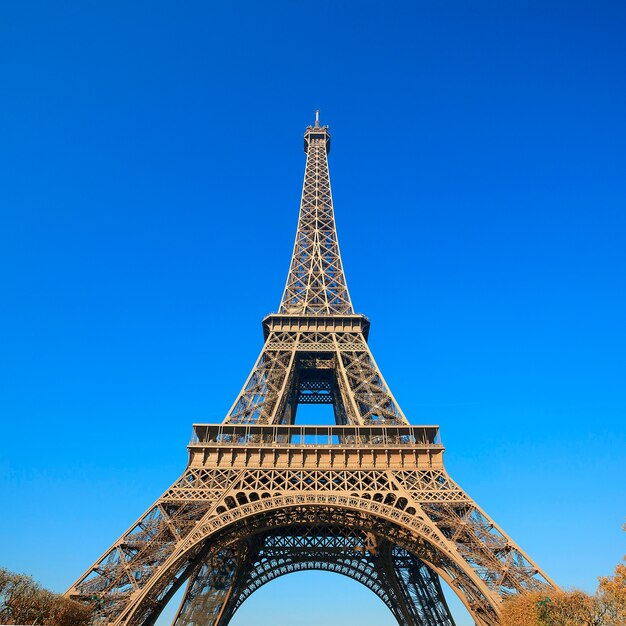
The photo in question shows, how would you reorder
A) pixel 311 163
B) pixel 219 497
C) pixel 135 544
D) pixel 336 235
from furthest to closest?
pixel 311 163
pixel 336 235
pixel 219 497
pixel 135 544

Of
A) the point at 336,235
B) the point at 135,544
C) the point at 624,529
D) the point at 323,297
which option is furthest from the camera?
the point at 336,235

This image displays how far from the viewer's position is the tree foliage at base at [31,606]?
16.5 m

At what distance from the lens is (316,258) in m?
38.2

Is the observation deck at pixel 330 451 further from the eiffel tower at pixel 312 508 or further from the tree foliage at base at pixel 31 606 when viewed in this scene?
the tree foliage at base at pixel 31 606

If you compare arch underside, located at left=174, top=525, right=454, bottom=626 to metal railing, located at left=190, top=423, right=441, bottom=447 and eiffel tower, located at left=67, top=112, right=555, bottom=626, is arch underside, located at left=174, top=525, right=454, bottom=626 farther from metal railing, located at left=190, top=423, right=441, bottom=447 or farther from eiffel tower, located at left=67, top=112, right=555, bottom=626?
metal railing, located at left=190, top=423, right=441, bottom=447

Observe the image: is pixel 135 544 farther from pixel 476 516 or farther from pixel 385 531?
pixel 476 516

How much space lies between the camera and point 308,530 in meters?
30.4

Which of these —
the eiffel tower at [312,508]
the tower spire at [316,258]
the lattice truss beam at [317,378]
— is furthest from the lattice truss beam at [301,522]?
the tower spire at [316,258]

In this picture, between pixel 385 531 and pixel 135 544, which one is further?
pixel 385 531

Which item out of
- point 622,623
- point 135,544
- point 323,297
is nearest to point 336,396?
point 323,297

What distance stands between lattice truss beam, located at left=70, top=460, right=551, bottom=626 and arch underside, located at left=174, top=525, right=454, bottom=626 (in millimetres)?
6430

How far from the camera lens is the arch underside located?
30.0 metres

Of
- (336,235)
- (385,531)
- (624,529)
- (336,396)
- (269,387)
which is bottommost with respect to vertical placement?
(624,529)

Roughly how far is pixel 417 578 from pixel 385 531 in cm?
917
